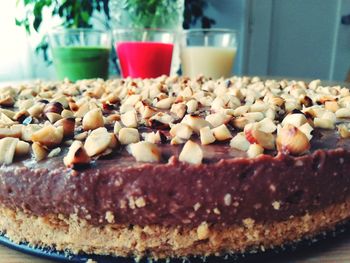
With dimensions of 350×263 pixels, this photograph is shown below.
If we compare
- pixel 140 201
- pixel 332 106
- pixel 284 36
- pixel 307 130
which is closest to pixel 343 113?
pixel 332 106

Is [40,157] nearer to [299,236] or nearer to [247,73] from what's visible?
[299,236]

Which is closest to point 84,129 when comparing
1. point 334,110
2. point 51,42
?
point 334,110

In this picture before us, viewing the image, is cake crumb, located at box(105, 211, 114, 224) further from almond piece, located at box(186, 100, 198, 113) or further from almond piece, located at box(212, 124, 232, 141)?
almond piece, located at box(186, 100, 198, 113)

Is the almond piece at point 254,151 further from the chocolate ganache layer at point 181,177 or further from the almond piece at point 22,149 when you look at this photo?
the almond piece at point 22,149

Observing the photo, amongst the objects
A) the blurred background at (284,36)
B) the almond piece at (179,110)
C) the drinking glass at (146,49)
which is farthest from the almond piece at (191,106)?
the blurred background at (284,36)

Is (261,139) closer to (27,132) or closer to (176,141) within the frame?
(176,141)

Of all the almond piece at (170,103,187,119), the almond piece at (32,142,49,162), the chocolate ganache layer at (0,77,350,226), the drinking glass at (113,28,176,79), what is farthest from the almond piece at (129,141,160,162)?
the drinking glass at (113,28,176,79)

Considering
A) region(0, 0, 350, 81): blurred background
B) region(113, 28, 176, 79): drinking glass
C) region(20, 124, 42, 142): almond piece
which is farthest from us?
region(0, 0, 350, 81): blurred background
